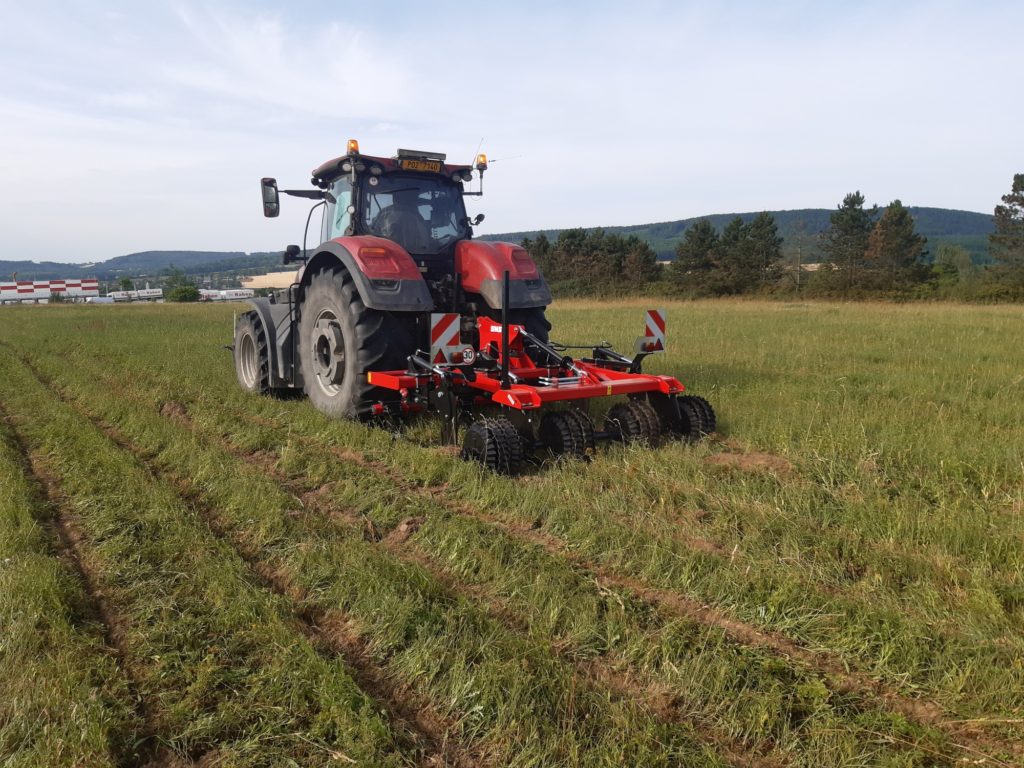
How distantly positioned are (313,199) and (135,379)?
337 cm

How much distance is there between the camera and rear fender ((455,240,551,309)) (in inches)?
240

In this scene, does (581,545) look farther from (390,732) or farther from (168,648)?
(168,648)

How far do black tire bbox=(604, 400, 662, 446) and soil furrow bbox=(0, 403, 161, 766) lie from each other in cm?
331

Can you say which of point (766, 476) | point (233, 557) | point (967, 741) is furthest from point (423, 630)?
point (766, 476)

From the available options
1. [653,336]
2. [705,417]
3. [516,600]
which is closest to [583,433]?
[705,417]

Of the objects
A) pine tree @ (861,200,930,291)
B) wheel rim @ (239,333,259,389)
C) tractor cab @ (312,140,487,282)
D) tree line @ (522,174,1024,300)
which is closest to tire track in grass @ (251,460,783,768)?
tractor cab @ (312,140,487,282)

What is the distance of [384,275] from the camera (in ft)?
18.5

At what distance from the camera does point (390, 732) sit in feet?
7.18

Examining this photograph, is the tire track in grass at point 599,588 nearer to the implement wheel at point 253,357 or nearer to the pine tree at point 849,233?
the implement wheel at point 253,357

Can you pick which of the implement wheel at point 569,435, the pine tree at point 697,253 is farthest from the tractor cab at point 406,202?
the pine tree at point 697,253

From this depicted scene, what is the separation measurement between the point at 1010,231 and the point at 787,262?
10.5 meters

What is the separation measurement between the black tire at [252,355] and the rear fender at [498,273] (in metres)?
2.44

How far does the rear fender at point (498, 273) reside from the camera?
610 cm

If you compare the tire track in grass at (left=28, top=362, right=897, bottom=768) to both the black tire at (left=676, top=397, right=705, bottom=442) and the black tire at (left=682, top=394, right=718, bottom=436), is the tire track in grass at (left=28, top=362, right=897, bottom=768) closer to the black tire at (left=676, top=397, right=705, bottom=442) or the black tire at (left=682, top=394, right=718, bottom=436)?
the black tire at (left=676, top=397, right=705, bottom=442)
